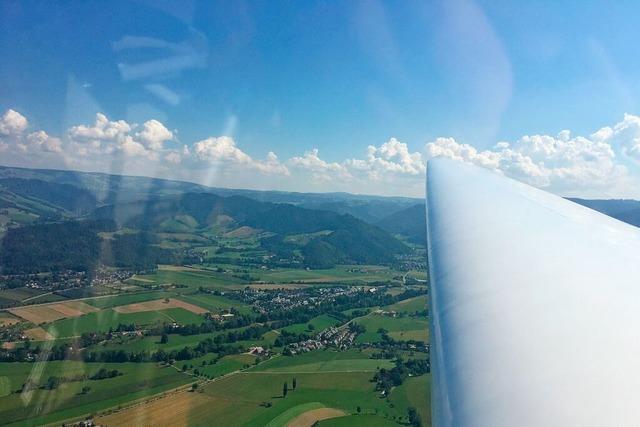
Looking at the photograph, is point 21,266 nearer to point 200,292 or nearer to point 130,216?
point 200,292

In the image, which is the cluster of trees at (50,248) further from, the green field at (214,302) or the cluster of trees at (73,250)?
the green field at (214,302)

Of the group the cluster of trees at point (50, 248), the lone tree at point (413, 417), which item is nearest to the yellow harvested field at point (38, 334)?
the lone tree at point (413, 417)

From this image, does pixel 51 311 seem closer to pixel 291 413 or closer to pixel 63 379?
pixel 63 379

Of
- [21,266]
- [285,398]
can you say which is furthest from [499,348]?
[21,266]

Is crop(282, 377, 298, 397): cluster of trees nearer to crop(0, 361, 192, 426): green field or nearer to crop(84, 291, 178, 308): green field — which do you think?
crop(0, 361, 192, 426): green field

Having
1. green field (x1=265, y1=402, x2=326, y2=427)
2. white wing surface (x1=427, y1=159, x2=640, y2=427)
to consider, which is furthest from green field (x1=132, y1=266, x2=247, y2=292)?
white wing surface (x1=427, y1=159, x2=640, y2=427)
